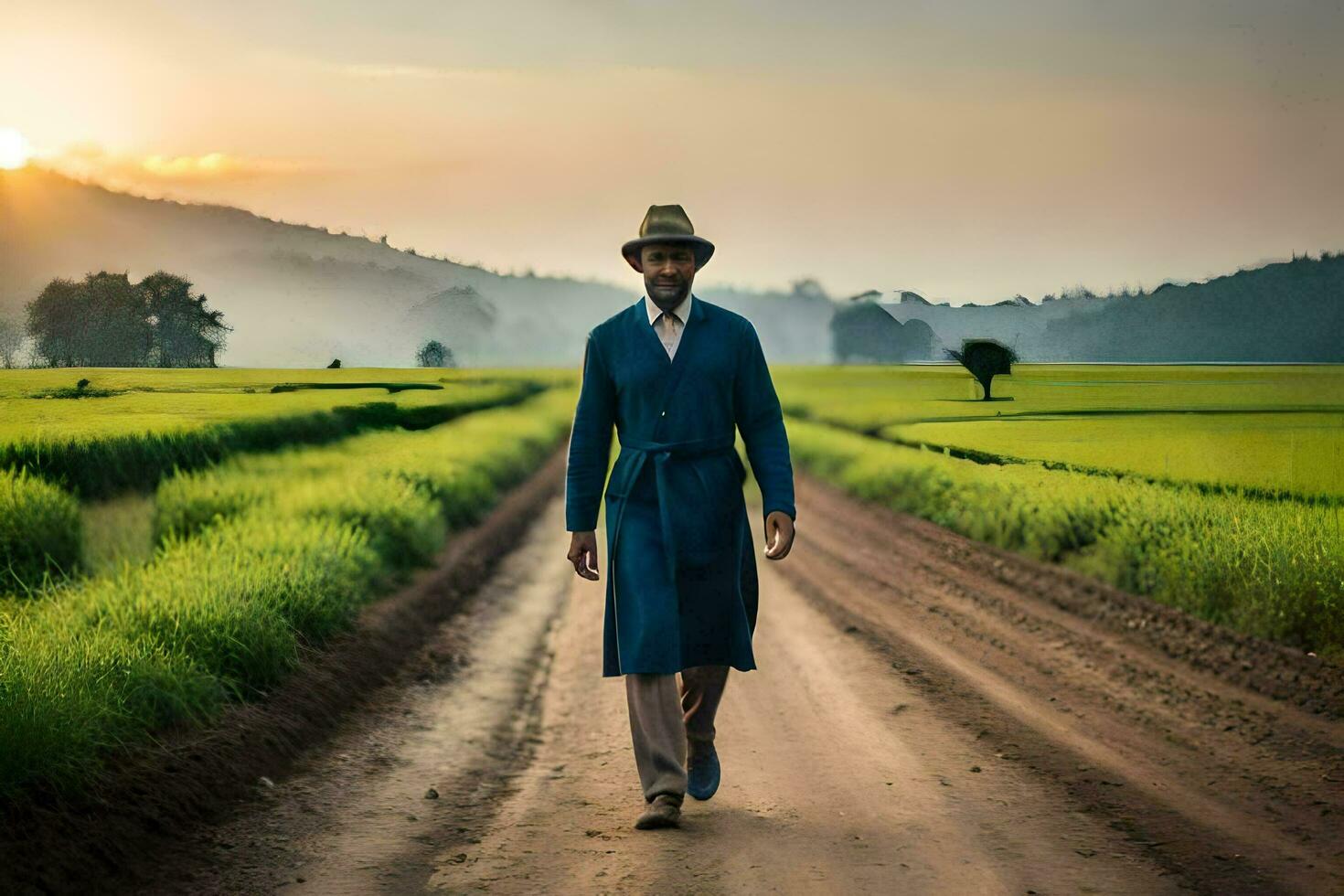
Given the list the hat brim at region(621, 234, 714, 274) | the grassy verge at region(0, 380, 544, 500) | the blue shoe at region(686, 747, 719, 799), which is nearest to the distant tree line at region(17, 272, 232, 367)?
the grassy verge at region(0, 380, 544, 500)

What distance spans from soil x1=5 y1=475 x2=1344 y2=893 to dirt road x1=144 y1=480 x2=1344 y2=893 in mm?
20

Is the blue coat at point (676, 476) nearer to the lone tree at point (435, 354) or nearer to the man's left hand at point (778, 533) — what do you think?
the man's left hand at point (778, 533)

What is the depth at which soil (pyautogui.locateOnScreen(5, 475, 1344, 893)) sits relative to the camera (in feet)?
16.4

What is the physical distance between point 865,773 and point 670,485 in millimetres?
1863

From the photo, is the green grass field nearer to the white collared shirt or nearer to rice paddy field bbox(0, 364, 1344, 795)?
rice paddy field bbox(0, 364, 1344, 795)

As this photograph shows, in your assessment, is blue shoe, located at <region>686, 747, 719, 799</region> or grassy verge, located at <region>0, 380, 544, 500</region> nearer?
blue shoe, located at <region>686, 747, 719, 799</region>

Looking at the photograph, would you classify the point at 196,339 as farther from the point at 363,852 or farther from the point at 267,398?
the point at 363,852

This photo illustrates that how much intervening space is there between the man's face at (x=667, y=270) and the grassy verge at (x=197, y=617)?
3.10 meters

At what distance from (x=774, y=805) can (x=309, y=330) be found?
791 centimetres

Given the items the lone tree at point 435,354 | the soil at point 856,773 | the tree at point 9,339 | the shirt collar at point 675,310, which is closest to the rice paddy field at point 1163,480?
the soil at point 856,773

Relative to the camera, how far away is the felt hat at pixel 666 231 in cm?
546

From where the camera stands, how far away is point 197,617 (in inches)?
295

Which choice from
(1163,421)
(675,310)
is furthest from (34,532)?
(1163,421)

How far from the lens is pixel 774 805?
5793 millimetres
